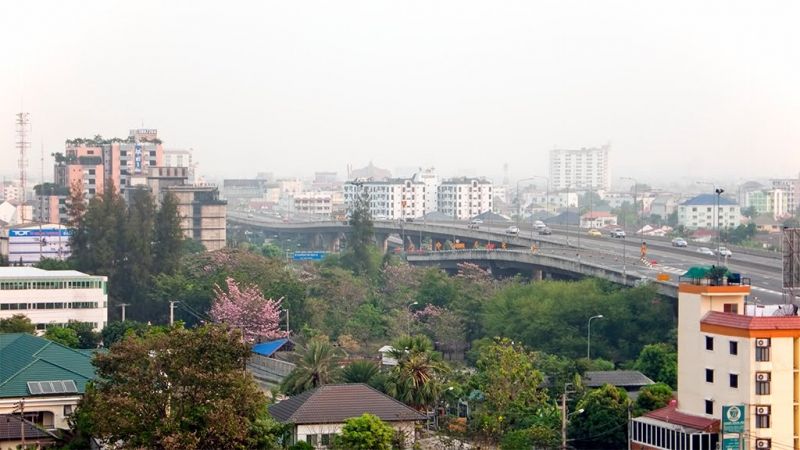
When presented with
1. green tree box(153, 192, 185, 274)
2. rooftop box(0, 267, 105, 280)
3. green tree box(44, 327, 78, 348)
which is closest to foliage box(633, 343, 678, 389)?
green tree box(44, 327, 78, 348)

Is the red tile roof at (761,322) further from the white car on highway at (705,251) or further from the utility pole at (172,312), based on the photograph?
the white car on highway at (705,251)

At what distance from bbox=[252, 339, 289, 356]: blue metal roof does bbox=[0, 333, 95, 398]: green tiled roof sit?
17262 mm

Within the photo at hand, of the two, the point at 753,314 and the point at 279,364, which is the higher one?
the point at 753,314

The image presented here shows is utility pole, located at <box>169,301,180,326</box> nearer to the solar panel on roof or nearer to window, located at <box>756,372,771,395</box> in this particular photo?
the solar panel on roof

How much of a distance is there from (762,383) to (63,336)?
3427 cm

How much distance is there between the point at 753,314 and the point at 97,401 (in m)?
15.6

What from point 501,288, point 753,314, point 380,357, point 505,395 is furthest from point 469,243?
point 753,314

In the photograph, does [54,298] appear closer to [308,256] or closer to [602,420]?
[602,420]

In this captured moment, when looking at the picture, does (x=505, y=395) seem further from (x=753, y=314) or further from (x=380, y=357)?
(x=380, y=357)

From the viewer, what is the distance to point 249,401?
35312mm

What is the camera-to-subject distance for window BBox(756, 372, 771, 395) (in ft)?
122

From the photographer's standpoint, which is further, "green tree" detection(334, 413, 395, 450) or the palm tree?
the palm tree

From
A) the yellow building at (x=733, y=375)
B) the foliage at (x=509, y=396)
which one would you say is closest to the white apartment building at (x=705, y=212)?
the foliage at (x=509, y=396)

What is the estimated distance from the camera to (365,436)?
37.9 meters
